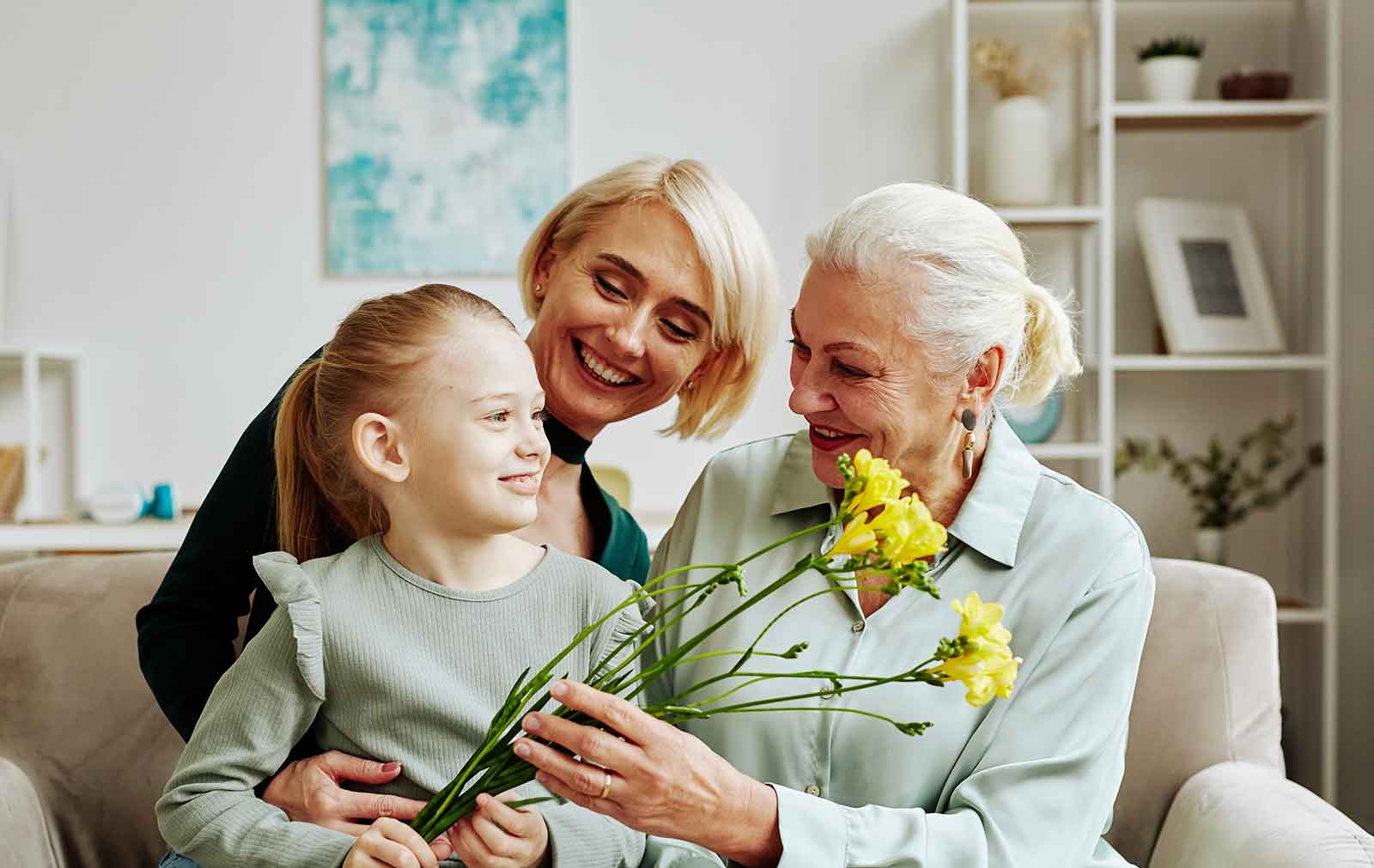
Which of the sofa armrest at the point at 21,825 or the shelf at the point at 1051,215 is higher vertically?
the shelf at the point at 1051,215

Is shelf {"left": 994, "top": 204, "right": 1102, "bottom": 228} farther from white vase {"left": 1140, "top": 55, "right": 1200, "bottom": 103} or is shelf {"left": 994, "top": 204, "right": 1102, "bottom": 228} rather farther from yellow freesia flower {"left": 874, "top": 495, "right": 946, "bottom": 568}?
yellow freesia flower {"left": 874, "top": 495, "right": 946, "bottom": 568}

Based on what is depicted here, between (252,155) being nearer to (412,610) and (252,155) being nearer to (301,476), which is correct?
(301,476)

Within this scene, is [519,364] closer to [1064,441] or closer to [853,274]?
[853,274]

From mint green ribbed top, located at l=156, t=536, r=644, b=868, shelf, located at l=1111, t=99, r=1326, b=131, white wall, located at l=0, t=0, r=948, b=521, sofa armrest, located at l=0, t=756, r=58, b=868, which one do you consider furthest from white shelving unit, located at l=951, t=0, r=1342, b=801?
sofa armrest, located at l=0, t=756, r=58, b=868

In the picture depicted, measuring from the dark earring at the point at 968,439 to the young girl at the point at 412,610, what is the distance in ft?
1.57

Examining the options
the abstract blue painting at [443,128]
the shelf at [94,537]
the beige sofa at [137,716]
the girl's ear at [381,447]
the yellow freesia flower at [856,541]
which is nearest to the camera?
the yellow freesia flower at [856,541]

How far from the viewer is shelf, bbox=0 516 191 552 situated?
3342mm

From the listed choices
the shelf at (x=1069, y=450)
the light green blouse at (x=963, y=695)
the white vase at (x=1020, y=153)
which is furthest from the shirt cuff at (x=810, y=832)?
the white vase at (x=1020, y=153)

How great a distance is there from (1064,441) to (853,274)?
264 cm

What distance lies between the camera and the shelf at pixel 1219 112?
3.52m

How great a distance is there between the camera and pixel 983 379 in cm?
153

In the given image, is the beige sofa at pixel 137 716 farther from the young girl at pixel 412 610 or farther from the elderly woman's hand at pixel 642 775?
the elderly woman's hand at pixel 642 775

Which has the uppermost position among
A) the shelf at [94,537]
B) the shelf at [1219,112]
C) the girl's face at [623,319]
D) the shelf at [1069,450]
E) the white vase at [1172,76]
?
the white vase at [1172,76]

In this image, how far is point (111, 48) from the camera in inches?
153
